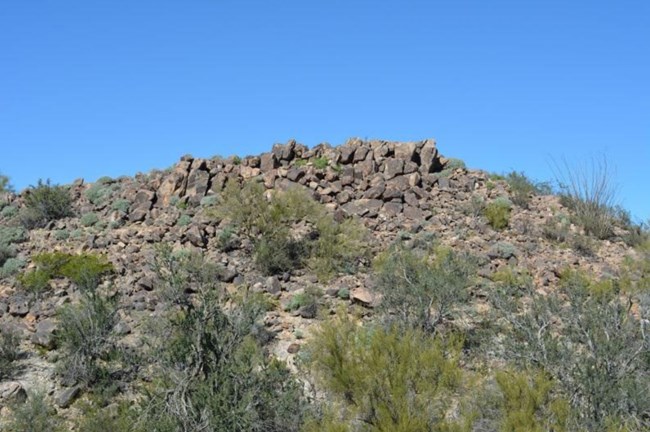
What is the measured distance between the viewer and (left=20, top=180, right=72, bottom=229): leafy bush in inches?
955

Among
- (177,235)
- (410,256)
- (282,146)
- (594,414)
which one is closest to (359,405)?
(594,414)

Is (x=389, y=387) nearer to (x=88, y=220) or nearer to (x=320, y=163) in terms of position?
(x=320, y=163)

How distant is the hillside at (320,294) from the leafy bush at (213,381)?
39 millimetres

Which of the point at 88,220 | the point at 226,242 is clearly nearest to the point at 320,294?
the point at 226,242

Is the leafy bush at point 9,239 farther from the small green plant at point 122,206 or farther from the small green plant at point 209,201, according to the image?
the small green plant at point 209,201

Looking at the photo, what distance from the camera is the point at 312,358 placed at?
12055 millimetres

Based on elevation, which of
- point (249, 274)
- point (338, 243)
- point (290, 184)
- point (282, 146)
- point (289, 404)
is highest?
point (282, 146)

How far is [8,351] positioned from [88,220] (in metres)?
8.92

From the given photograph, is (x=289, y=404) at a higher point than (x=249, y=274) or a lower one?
lower

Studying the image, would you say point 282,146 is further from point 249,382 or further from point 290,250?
point 249,382

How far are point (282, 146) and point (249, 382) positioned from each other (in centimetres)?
1575

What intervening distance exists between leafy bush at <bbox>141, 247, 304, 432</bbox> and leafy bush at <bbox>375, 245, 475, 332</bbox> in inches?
155

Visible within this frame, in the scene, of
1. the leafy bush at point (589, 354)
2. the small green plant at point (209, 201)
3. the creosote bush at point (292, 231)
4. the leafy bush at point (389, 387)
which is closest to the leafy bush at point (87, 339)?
the creosote bush at point (292, 231)

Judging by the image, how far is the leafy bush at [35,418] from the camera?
12250 millimetres
